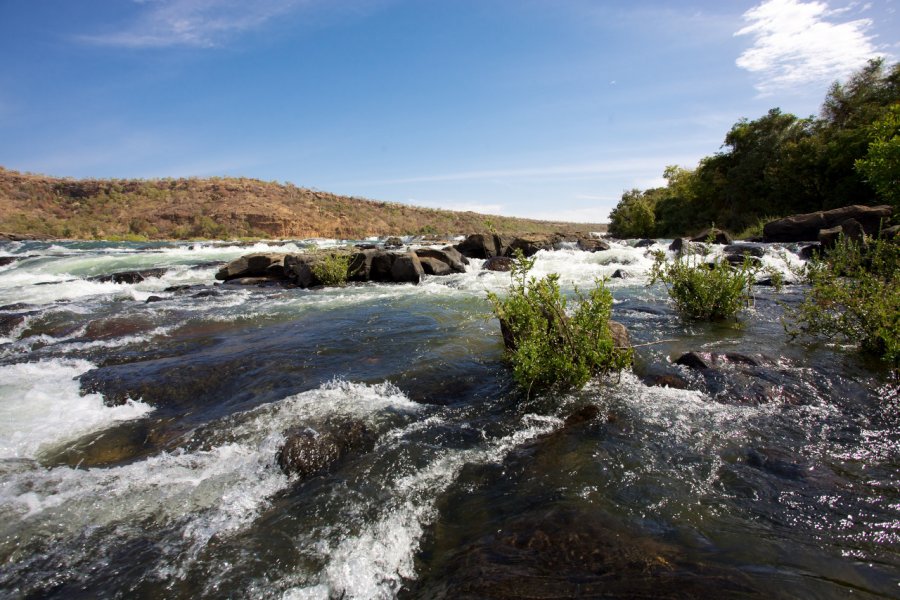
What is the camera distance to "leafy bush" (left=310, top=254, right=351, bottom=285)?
51.9ft

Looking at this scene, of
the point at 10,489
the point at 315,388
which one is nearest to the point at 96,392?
the point at 10,489

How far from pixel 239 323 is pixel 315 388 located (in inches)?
213

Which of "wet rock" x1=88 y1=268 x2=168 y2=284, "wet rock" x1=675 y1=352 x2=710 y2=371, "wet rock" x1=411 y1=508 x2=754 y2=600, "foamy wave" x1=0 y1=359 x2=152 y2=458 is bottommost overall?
"foamy wave" x1=0 y1=359 x2=152 y2=458

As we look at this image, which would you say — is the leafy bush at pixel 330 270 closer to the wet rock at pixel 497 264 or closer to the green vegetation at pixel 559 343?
the wet rock at pixel 497 264

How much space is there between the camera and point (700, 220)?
37.2 metres

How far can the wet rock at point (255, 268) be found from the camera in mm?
17594

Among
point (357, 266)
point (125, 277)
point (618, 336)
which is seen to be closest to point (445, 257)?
point (357, 266)

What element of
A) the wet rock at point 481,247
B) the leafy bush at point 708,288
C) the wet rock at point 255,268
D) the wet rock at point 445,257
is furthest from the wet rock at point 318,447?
the wet rock at point 481,247

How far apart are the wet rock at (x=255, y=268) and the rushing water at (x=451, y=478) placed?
410 inches

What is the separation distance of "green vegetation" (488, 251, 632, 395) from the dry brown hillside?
163 ft

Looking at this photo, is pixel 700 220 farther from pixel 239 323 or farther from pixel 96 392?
pixel 96 392

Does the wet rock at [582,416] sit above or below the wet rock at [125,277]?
below

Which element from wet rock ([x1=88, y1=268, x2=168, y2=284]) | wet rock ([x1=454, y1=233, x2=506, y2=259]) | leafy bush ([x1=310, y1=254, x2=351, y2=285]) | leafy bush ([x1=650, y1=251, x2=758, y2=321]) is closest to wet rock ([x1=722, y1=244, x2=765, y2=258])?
leafy bush ([x1=650, y1=251, x2=758, y2=321])

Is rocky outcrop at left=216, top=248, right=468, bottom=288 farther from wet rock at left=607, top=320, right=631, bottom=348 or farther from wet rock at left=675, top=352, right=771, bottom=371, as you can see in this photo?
wet rock at left=675, top=352, right=771, bottom=371
